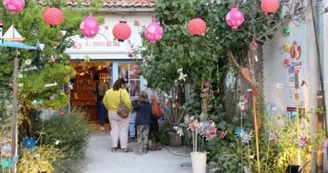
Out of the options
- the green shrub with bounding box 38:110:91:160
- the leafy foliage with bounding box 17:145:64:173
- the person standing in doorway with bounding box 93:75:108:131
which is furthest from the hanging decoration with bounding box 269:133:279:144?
the person standing in doorway with bounding box 93:75:108:131

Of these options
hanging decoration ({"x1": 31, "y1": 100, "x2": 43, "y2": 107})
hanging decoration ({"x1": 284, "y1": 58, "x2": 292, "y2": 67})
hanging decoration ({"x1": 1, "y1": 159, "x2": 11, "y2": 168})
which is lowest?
hanging decoration ({"x1": 1, "y1": 159, "x2": 11, "y2": 168})

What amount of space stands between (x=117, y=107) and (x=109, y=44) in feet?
12.2

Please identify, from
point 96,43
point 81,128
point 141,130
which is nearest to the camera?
point 81,128

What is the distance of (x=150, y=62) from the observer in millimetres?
9312

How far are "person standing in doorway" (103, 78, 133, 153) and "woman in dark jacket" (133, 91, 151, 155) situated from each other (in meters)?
0.25

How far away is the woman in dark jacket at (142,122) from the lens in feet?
32.6

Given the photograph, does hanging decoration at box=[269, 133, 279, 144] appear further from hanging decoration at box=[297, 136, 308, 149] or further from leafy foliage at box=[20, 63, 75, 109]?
leafy foliage at box=[20, 63, 75, 109]

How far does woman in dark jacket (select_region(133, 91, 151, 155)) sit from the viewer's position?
9.94m

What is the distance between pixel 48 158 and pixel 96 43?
617cm

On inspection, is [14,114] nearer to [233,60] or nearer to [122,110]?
[233,60]

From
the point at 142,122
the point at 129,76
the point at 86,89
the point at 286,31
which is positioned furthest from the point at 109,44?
the point at 286,31

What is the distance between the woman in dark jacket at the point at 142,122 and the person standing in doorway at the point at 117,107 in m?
0.25

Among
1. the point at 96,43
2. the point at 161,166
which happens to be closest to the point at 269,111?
the point at 161,166

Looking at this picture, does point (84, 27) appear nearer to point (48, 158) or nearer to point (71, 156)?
point (48, 158)
